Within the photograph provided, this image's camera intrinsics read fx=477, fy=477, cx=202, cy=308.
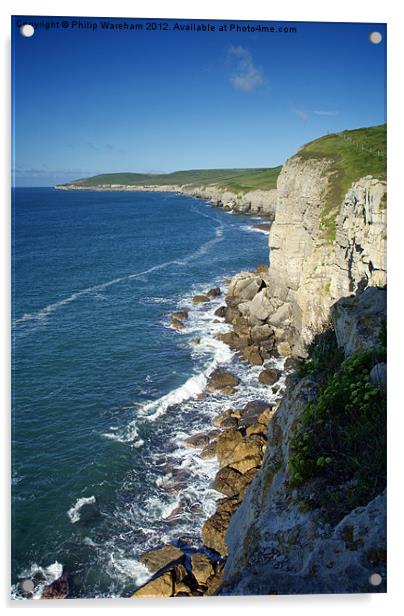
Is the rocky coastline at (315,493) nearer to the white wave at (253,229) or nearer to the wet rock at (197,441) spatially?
the wet rock at (197,441)

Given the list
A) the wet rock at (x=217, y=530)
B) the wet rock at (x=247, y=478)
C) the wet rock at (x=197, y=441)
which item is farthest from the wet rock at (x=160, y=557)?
the wet rock at (x=197, y=441)

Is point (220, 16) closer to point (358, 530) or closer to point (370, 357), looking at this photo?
point (370, 357)

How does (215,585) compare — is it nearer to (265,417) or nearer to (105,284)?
(265,417)

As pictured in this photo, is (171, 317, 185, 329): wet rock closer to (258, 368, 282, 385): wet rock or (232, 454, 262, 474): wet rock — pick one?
(258, 368, 282, 385): wet rock

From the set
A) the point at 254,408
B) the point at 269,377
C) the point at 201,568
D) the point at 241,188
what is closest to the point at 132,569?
the point at 201,568

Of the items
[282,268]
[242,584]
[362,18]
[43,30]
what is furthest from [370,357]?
[282,268]

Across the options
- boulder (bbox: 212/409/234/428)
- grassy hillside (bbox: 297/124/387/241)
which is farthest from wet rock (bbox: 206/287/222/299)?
boulder (bbox: 212/409/234/428)
